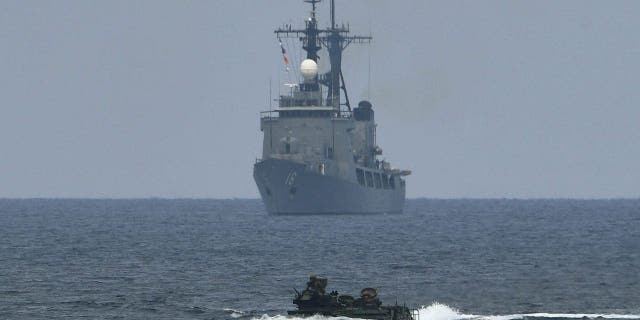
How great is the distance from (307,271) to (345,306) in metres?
29.1

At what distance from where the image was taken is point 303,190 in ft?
483

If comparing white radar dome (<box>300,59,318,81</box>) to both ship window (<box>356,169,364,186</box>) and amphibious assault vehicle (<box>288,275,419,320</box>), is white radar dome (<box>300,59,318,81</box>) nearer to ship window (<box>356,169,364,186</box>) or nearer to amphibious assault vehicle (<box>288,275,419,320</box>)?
ship window (<box>356,169,364,186</box>)

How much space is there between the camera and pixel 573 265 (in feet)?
277

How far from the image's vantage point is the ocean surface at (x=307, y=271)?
58688mm

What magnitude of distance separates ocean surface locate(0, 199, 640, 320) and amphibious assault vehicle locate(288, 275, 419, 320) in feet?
8.18

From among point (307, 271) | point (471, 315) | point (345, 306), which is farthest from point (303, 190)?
point (345, 306)

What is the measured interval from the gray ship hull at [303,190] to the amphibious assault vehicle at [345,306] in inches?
3682

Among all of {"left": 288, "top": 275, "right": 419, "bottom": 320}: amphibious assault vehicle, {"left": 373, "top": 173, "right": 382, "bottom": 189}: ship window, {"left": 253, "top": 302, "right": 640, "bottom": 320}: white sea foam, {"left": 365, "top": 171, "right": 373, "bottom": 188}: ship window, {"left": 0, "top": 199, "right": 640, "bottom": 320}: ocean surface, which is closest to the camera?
{"left": 288, "top": 275, "right": 419, "bottom": 320}: amphibious assault vehicle

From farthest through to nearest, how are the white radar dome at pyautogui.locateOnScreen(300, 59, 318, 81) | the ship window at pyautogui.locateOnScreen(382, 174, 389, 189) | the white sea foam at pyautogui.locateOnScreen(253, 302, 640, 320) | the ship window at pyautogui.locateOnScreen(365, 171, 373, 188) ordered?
the ship window at pyautogui.locateOnScreen(382, 174, 389, 189) → the ship window at pyautogui.locateOnScreen(365, 171, 373, 188) → the white radar dome at pyautogui.locateOnScreen(300, 59, 318, 81) → the white sea foam at pyautogui.locateOnScreen(253, 302, 640, 320)

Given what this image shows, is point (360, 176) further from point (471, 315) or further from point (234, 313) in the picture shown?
point (471, 315)

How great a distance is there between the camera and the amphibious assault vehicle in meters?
48.0

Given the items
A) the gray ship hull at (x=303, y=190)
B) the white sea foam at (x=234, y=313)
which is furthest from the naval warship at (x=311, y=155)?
the white sea foam at (x=234, y=313)

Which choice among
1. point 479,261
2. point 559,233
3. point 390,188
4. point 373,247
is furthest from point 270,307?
point 390,188

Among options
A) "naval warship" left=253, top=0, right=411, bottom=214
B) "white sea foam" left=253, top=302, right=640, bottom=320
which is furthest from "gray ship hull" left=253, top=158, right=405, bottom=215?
"white sea foam" left=253, top=302, right=640, bottom=320
